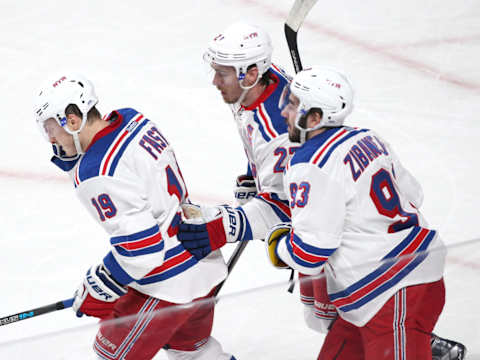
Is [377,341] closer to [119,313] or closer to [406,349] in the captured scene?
[406,349]

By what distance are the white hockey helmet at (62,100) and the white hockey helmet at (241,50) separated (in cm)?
48

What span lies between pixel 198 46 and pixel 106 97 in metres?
0.93

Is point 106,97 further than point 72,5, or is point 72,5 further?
point 72,5

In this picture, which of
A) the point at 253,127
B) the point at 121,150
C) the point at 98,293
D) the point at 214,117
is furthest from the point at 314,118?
the point at 214,117

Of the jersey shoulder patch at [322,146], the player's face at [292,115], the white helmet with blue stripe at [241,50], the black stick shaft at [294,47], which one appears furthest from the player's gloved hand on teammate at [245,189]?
the jersey shoulder patch at [322,146]

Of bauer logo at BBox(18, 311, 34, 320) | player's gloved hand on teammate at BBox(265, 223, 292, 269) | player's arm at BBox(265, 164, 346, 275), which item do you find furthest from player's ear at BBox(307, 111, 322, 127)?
bauer logo at BBox(18, 311, 34, 320)

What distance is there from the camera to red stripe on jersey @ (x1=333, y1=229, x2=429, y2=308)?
5.89 feet

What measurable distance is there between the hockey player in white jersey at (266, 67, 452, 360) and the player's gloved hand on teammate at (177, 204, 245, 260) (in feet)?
0.81

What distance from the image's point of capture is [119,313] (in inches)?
82.8

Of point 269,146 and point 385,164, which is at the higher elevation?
point 385,164

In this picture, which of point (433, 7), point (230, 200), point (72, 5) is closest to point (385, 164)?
point (230, 200)

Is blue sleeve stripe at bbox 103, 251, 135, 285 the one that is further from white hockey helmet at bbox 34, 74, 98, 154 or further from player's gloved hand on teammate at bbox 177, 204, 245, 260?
white hockey helmet at bbox 34, 74, 98, 154

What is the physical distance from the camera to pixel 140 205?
1941 millimetres

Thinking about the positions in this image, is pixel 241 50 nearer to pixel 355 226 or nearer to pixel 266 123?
pixel 266 123
